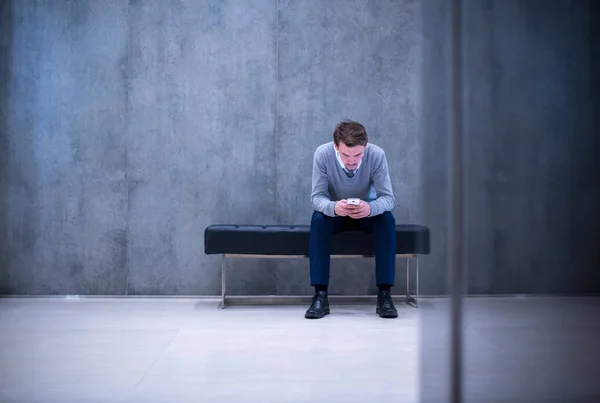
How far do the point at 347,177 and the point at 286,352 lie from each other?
1.38 metres

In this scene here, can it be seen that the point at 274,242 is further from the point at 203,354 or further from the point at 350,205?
the point at 203,354

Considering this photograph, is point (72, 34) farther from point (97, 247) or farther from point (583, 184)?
point (583, 184)

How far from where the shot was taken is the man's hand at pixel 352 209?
11.1 feet

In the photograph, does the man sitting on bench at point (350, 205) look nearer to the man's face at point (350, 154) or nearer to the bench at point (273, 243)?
the man's face at point (350, 154)

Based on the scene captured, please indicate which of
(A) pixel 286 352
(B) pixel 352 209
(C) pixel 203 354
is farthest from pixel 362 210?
(C) pixel 203 354

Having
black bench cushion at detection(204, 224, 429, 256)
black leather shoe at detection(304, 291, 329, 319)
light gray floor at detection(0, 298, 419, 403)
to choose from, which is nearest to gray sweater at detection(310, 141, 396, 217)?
black bench cushion at detection(204, 224, 429, 256)

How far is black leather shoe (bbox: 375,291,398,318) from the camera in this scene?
3301mm

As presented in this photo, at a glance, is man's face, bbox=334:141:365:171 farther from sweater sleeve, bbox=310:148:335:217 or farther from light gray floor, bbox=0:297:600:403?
light gray floor, bbox=0:297:600:403

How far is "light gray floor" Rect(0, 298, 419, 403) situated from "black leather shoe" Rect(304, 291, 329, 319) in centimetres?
6

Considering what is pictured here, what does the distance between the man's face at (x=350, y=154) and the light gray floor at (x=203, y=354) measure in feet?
2.50

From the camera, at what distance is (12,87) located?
4.15m

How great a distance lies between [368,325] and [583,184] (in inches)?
91.7

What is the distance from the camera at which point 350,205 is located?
3.38 m

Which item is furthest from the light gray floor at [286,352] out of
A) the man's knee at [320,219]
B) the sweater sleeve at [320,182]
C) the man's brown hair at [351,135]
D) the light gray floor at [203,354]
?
the man's brown hair at [351,135]
